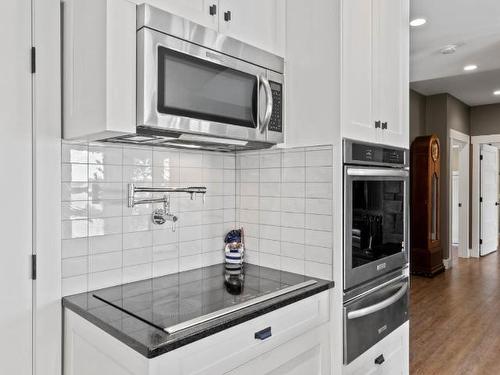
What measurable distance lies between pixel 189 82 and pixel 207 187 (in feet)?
2.41

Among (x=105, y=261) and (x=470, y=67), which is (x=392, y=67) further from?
(x=470, y=67)

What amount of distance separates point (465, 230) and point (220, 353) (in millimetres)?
6489

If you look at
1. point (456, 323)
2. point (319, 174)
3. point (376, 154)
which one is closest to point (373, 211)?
point (376, 154)

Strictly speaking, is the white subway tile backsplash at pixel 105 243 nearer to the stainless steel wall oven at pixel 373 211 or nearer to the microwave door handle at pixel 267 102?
the microwave door handle at pixel 267 102

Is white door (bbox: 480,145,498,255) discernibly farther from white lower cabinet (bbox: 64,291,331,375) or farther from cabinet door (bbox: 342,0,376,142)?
white lower cabinet (bbox: 64,291,331,375)

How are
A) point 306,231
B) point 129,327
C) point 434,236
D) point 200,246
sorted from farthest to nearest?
point 434,236, point 200,246, point 306,231, point 129,327

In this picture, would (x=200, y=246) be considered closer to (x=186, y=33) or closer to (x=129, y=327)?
(x=129, y=327)

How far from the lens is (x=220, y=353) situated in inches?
49.6

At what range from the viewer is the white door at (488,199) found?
6664mm

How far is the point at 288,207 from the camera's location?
6.26 feet

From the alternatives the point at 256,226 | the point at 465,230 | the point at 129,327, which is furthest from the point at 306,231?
the point at 465,230

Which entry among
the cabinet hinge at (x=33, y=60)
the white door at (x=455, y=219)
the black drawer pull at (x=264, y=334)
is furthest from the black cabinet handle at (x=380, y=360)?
the white door at (x=455, y=219)

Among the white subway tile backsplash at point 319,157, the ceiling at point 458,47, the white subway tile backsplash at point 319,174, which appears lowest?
the white subway tile backsplash at point 319,174

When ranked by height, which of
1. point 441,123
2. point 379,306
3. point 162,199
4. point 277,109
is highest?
point 441,123
